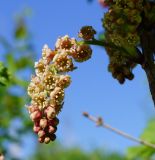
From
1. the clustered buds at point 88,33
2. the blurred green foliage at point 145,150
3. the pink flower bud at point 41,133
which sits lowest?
the pink flower bud at point 41,133

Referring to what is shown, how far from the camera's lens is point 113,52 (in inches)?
84.0

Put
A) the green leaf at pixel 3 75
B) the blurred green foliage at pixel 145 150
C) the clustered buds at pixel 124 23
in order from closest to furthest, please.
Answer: the clustered buds at pixel 124 23 → the green leaf at pixel 3 75 → the blurred green foliage at pixel 145 150

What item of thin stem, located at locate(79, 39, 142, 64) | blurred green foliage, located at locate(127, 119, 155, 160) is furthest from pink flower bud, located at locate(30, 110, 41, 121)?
blurred green foliage, located at locate(127, 119, 155, 160)

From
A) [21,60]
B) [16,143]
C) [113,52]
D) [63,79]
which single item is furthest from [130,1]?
[21,60]

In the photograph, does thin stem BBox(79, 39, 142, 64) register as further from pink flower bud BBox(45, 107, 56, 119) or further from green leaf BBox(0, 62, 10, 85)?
green leaf BBox(0, 62, 10, 85)

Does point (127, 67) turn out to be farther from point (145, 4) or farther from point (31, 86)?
point (31, 86)

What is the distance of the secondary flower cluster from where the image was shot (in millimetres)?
1768

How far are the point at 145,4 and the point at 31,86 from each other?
565 mm

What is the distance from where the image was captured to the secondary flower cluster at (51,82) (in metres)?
1.77

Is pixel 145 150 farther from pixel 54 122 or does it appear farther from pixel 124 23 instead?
pixel 54 122

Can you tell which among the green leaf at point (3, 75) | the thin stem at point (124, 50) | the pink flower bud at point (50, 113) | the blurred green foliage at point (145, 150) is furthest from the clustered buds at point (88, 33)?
the blurred green foliage at point (145, 150)

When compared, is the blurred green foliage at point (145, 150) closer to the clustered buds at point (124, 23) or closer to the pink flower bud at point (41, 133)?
the clustered buds at point (124, 23)

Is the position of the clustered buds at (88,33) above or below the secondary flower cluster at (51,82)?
above

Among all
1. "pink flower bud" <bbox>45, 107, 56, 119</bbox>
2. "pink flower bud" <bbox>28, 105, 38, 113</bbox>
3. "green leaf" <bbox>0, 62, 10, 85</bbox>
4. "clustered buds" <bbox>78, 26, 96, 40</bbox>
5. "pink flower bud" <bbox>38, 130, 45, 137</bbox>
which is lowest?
"pink flower bud" <bbox>38, 130, 45, 137</bbox>
